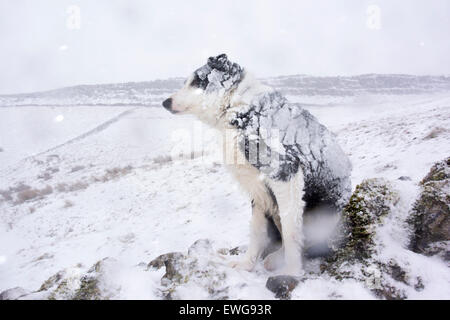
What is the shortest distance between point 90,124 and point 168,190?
1755 cm

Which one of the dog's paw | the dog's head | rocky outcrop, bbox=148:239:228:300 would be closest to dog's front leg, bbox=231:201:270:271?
the dog's paw

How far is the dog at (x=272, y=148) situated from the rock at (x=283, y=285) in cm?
48

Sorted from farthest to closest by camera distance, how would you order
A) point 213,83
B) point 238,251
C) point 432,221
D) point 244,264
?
point 238,251
point 244,264
point 213,83
point 432,221

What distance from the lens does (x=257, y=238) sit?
2967 mm

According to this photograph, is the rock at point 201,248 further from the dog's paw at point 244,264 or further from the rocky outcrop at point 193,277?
the rocky outcrop at point 193,277

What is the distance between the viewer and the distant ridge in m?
25.9

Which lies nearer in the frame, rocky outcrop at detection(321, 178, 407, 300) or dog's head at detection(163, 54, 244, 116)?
rocky outcrop at detection(321, 178, 407, 300)

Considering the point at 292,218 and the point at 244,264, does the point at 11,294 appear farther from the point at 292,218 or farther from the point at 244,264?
the point at 292,218

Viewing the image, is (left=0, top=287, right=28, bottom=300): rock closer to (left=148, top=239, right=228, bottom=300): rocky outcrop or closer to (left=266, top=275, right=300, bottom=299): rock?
(left=148, top=239, right=228, bottom=300): rocky outcrop

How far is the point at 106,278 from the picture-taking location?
216cm

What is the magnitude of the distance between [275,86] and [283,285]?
83.2ft

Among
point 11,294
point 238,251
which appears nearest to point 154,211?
point 238,251

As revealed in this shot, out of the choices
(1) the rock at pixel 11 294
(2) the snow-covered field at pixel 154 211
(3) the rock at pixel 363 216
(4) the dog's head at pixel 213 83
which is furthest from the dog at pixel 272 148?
(1) the rock at pixel 11 294
